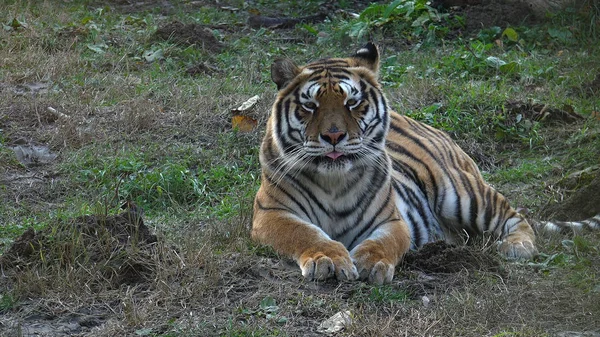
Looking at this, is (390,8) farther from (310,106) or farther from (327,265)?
(327,265)

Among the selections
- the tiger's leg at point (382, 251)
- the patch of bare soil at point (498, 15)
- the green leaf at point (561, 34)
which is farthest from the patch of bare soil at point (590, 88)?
the tiger's leg at point (382, 251)

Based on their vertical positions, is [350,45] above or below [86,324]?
below

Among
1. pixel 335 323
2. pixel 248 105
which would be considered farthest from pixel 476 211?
pixel 248 105

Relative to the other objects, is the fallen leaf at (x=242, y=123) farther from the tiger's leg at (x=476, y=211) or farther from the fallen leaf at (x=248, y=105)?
the tiger's leg at (x=476, y=211)

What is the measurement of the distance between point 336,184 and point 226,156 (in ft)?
7.02

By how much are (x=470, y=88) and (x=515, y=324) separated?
4302 mm

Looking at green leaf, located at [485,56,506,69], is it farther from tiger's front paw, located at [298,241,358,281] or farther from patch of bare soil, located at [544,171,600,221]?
tiger's front paw, located at [298,241,358,281]

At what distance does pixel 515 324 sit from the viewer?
160 inches

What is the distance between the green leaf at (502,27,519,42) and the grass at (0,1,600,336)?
0.02 m

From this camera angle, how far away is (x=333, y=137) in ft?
16.0

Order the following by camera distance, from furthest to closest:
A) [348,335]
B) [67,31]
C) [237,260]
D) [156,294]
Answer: [67,31]
[237,260]
[156,294]
[348,335]

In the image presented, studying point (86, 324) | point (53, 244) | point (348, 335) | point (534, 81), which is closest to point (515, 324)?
point (348, 335)

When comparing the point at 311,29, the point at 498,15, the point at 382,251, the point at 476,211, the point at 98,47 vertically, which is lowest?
the point at 311,29

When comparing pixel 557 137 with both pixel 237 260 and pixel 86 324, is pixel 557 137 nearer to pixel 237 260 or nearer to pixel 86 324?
pixel 237 260
